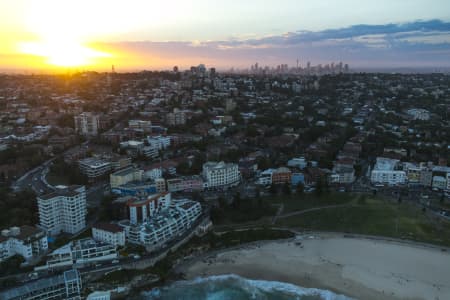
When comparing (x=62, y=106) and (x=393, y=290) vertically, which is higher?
(x=62, y=106)

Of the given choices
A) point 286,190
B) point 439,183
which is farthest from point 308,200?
point 439,183

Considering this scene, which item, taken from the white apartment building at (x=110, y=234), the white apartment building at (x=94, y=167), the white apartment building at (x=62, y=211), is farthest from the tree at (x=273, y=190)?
the white apartment building at (x=94, y=167)

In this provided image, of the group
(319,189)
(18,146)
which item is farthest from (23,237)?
(18,146)

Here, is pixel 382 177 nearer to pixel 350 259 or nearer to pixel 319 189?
pixel 319 189

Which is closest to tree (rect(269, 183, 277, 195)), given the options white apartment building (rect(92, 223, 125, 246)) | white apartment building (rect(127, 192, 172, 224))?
white apartment building (rect(127, 192, 172, 224))

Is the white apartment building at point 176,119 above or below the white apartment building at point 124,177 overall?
above

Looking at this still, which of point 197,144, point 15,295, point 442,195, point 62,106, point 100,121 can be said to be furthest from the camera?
point 62,106

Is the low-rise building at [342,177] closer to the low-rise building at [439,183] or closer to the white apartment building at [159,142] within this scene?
the low-rise building at [439,183]
